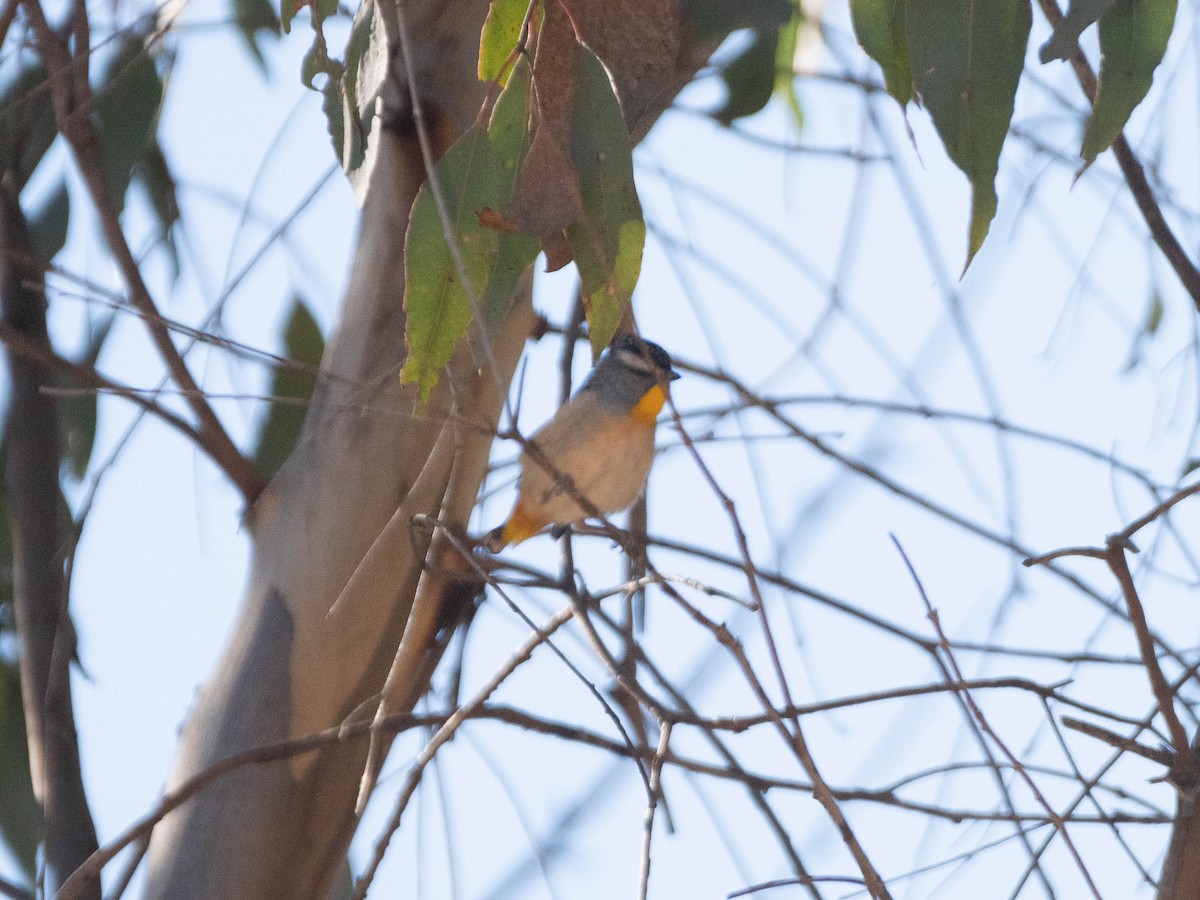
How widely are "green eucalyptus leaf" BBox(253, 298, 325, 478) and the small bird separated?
2.06ft

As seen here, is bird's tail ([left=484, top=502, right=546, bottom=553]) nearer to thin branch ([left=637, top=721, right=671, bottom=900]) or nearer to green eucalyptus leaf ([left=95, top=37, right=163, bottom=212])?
green eucalyptus leaf ([left=95, top=37, right=163, bottom=212])

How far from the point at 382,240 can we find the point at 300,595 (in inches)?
18.1

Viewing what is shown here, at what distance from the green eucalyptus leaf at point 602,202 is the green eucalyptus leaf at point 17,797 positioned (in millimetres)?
1452

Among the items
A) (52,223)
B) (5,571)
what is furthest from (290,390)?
(5,571)

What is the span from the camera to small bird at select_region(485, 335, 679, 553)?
9.86 feet

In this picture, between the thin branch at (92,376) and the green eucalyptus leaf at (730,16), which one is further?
the green eucalyptus leaf at (730,16)

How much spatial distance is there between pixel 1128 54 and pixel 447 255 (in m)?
0.76

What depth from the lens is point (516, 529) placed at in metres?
3.19

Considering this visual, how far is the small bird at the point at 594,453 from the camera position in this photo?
3004 mm

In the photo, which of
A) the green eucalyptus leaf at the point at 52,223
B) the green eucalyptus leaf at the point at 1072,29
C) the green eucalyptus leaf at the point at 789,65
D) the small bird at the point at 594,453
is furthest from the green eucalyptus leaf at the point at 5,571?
the green eucalyptus leaf at the point at 1072,29

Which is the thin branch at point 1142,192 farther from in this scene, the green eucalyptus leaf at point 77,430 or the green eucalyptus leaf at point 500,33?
the green eucalyptus leaf at point 77,430

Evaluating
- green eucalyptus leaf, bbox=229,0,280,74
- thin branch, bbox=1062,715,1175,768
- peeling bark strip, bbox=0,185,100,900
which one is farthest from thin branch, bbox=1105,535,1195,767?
green eucalyptus leaf, bbox=229,0,280,74

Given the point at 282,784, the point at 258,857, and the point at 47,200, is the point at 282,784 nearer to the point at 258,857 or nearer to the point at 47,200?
the point at 258,857

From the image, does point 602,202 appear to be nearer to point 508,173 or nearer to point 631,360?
point 508,173
